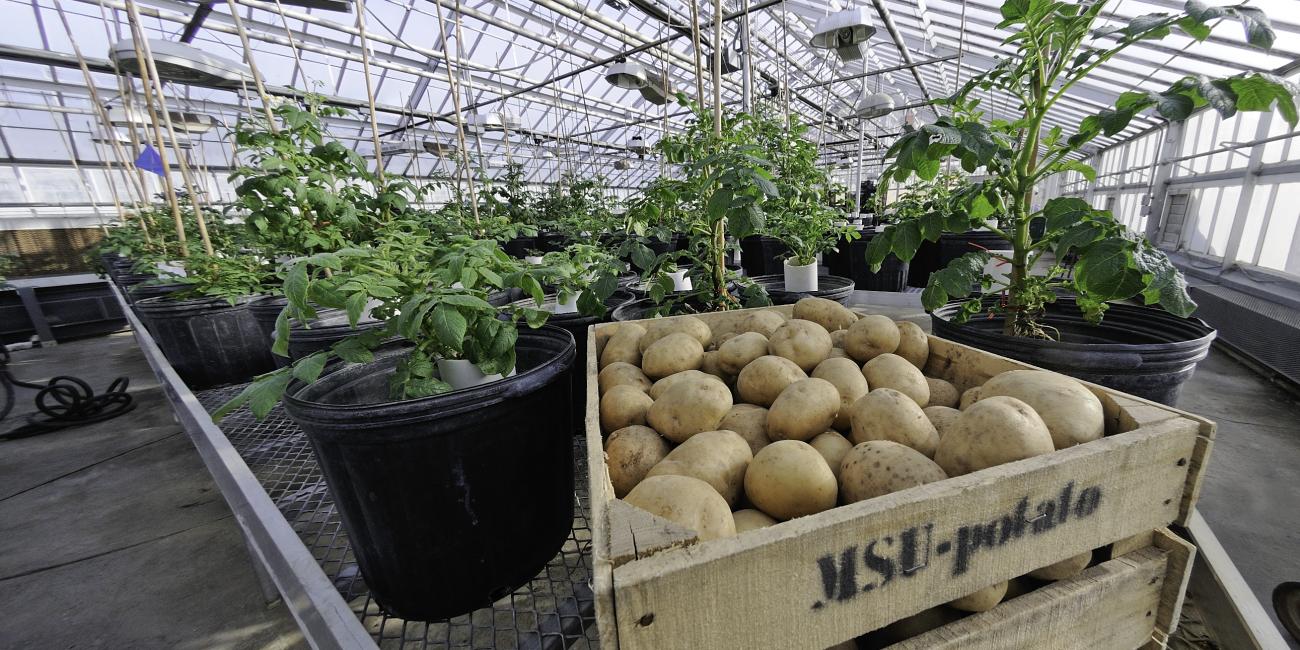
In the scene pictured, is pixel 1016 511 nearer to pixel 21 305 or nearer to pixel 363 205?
pixel 363 205

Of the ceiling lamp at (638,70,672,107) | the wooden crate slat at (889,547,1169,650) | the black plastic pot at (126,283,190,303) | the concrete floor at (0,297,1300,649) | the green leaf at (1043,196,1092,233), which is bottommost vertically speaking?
the concrete floor at (0,297,1300,649)

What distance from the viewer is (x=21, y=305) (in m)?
6.04

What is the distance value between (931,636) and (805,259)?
2039 millimetres

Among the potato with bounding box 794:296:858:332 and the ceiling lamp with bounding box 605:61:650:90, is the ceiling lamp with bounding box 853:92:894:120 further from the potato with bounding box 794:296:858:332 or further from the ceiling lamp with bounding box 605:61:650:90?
the potato with bounding box 794:296:858:332

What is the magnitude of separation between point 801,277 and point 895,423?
1651 mm

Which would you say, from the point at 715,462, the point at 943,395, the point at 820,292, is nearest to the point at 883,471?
the point at 715,462

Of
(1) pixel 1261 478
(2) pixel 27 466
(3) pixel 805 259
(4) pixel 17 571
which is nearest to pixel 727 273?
(3) pixel 805 259

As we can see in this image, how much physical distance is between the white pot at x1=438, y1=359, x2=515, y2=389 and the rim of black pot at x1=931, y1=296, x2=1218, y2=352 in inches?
51.2

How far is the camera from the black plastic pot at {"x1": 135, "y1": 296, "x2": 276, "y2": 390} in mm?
2682

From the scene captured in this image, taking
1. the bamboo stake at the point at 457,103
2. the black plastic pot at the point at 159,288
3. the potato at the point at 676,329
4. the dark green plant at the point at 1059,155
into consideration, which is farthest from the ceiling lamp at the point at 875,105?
the black plastic pot at the point at 159,288

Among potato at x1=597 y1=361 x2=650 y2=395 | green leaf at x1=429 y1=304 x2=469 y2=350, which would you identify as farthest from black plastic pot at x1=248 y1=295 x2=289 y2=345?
potato at x1=597 y1=361 x2=650 y2=395

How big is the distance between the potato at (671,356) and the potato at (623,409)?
0.45 ft

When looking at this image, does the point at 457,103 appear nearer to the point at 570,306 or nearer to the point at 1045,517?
the point at 570,306

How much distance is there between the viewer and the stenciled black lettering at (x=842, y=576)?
0.55m
